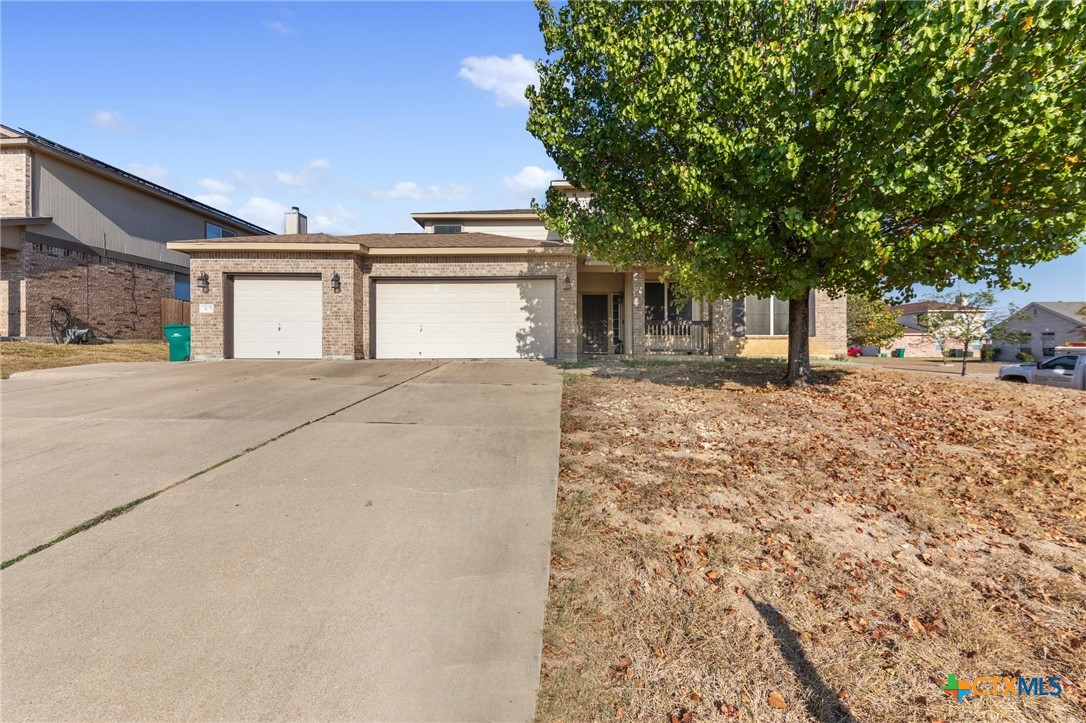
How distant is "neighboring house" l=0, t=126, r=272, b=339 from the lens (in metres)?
15.2

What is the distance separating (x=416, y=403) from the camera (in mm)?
7648

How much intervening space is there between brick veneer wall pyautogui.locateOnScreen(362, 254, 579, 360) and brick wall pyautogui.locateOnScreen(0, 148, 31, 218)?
11265mm

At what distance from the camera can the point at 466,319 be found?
47.3 feet

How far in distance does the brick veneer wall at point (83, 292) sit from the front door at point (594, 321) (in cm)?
1698

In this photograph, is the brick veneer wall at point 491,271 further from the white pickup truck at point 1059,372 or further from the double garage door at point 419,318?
the white pickup truck at point 1059,372

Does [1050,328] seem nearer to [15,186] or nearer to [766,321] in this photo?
[766,321]

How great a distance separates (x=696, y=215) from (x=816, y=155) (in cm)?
197

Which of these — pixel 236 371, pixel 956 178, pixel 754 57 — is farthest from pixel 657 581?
pixel 236 371

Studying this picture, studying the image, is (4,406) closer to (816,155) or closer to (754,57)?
(754,57)

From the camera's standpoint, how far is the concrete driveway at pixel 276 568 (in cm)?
229

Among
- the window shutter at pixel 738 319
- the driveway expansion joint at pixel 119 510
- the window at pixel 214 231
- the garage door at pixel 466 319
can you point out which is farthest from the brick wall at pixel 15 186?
the window shutter at pixel 738 319

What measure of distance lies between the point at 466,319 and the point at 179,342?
8027 millimetres

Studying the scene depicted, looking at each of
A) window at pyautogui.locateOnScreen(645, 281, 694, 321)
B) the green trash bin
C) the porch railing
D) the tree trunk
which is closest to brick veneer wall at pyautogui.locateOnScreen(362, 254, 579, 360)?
the porch railing

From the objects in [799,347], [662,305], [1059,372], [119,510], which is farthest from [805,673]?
[1059,372]
